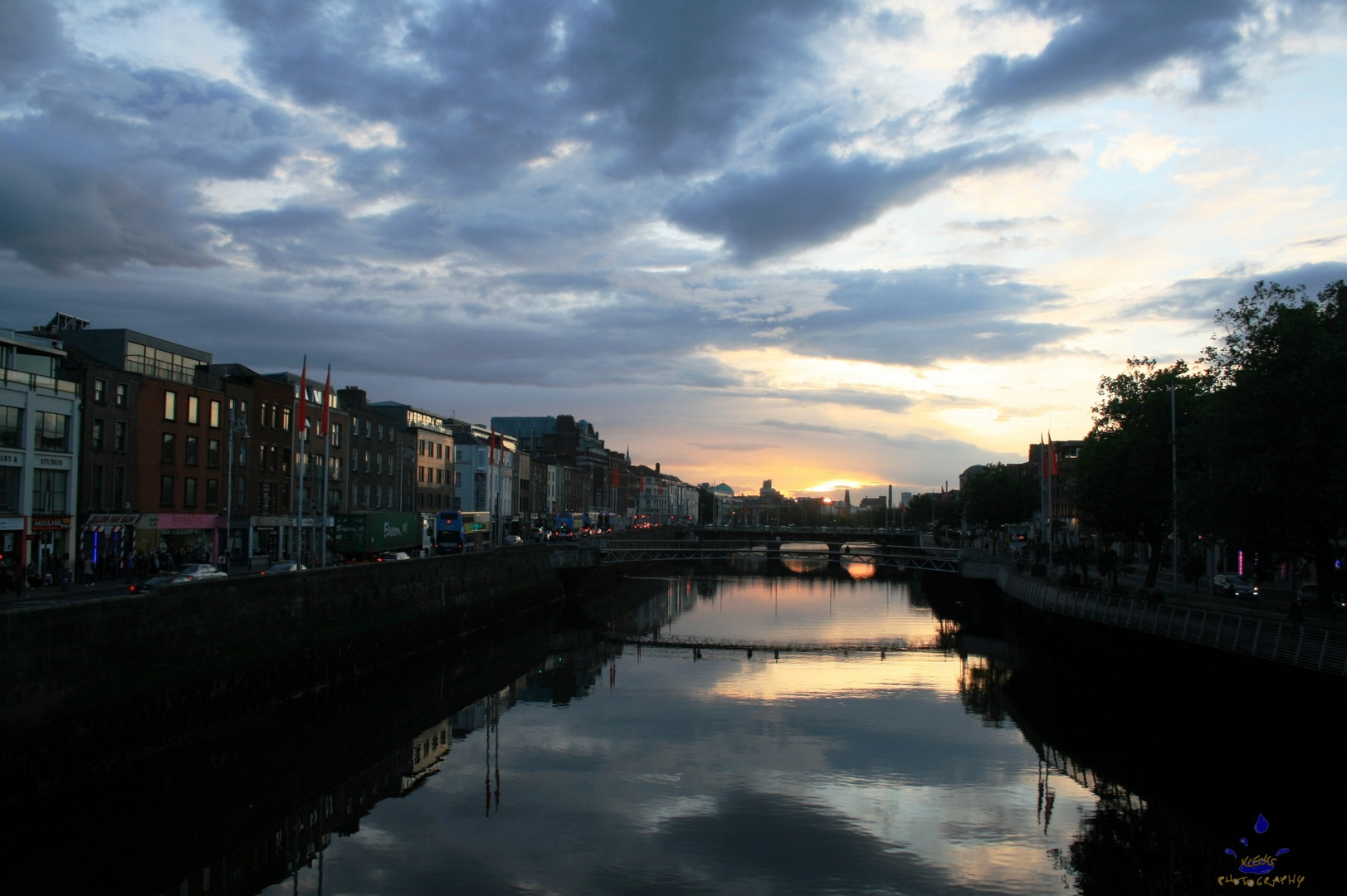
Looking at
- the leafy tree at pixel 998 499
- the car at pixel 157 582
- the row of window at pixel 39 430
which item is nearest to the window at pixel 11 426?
the row of window at pixel 39 430

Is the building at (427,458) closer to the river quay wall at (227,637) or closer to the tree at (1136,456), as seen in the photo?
the river quay wall at (227,637)

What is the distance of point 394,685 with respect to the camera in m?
41.6

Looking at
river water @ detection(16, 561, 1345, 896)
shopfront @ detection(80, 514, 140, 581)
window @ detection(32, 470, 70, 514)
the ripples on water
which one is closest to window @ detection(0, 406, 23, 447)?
window @ detection(32, 470, 70, 514)

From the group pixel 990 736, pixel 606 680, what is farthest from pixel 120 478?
pixel 990 736

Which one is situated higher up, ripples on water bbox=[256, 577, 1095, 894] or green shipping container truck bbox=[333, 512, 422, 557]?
green shipping container truck bbox=[333, 512, 422, 557]

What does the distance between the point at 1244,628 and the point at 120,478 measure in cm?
5491

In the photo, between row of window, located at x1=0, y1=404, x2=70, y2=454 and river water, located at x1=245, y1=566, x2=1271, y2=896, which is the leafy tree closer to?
river water, located at x1=245, y1=566, x2=1271, y2=896

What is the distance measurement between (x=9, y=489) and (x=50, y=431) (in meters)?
3.94

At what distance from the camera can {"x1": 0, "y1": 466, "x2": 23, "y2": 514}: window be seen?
142 ft

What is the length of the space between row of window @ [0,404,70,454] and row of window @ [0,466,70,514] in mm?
1198

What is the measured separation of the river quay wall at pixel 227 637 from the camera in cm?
2334

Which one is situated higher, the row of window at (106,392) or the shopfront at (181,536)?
the row of window at (106,392)

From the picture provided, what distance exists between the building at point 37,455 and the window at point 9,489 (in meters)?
0.04

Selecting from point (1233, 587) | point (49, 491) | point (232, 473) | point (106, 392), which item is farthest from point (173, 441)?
point (1233, 587)
